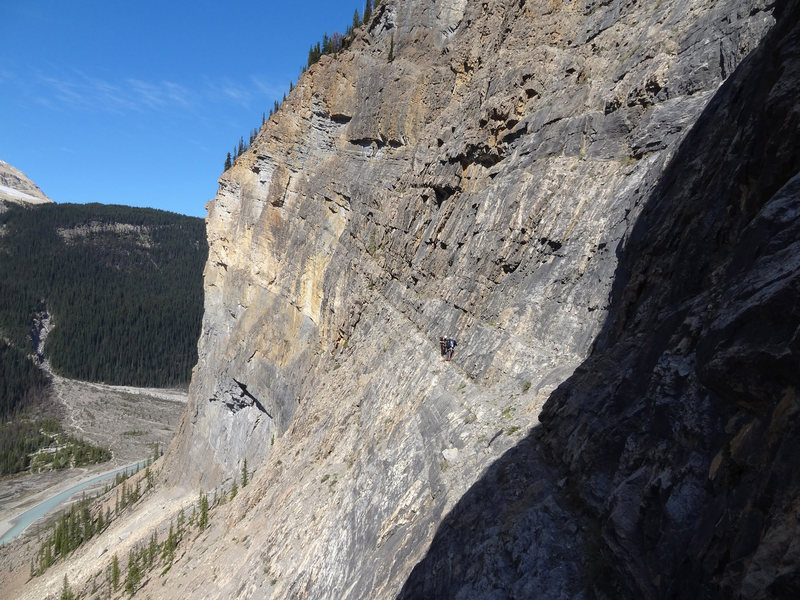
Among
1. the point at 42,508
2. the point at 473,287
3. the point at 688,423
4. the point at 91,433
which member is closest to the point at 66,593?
the point at 473,287

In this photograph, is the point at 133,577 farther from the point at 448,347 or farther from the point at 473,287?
the point at 473,287

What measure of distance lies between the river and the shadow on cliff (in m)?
79.6

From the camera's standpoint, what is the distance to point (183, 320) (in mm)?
165250

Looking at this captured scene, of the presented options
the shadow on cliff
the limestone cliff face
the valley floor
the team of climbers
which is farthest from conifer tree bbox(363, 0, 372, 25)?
the valley floor

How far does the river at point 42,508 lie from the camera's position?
6988 cm

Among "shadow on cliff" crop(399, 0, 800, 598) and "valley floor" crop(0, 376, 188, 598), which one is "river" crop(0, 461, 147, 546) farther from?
"shadow on cliff" crop(399, 0, 800, 598)

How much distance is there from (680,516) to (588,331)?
8.30 metres

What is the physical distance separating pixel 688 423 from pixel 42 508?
9562 cm

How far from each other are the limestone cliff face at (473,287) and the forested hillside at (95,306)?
126m

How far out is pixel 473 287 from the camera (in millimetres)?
20000

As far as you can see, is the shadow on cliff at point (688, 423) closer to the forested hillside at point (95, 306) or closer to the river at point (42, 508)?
the river at point (42, 508)

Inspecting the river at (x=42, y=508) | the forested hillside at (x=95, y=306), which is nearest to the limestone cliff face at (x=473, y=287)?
the river at (x=42, y=508)

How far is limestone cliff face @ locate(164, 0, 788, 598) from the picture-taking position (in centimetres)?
1081

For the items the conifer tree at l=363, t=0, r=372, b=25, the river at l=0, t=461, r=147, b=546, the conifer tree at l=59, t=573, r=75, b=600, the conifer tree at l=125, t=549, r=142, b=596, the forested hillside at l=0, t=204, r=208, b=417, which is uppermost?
the conifer tree at l=363, t=0, r=372, b=25
